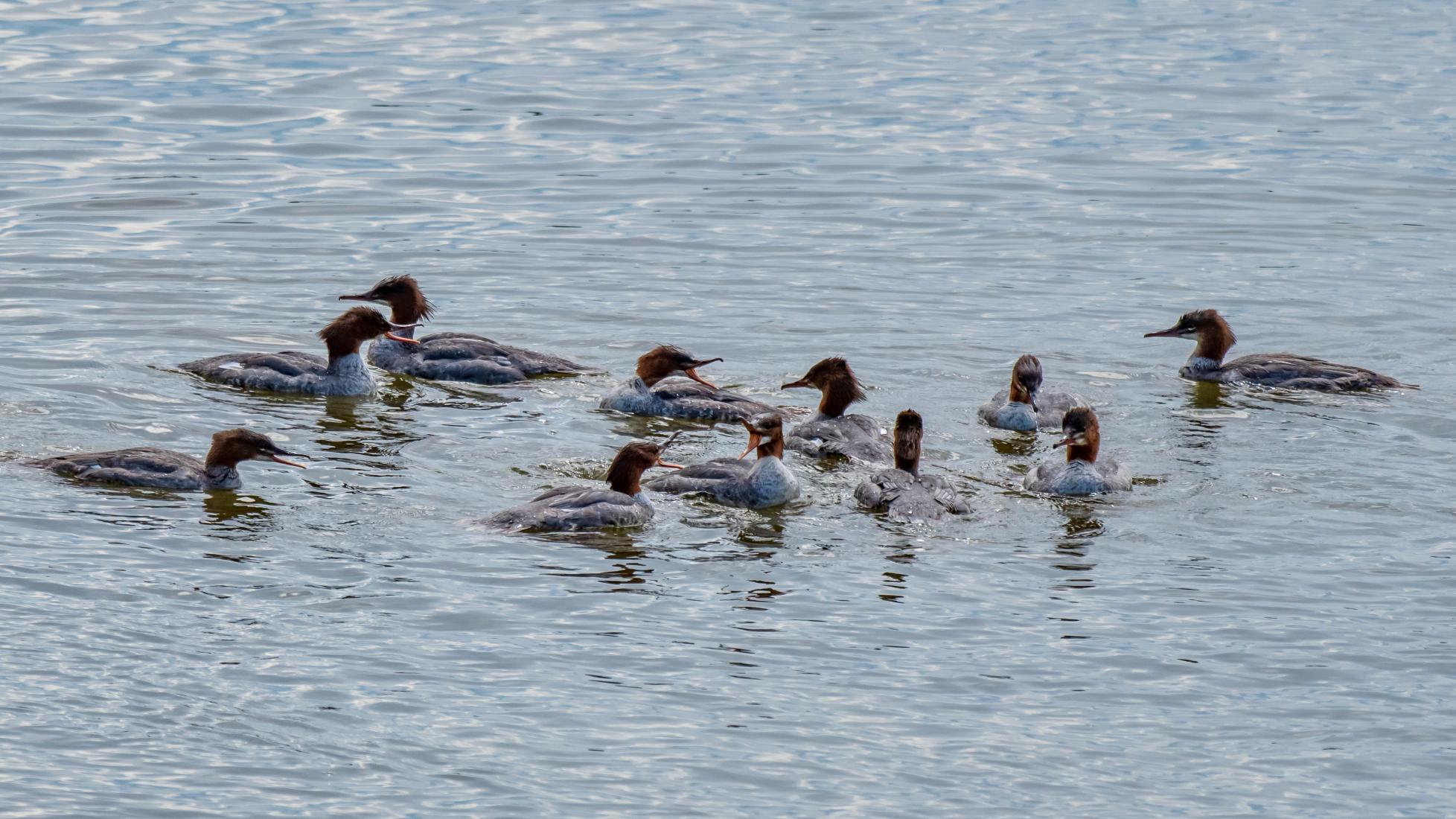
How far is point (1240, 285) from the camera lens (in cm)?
1988

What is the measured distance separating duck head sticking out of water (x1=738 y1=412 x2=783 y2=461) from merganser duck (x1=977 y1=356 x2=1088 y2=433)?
8.13 feet

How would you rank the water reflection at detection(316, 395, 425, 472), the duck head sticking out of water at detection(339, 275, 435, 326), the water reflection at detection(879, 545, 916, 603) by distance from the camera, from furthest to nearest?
the duck head sticking out of water at detection(339, 275, 435, 326) → the water reflection at detection(316, 395, 425, 472) → the water reflection at detection(879, 545, 916, 603)

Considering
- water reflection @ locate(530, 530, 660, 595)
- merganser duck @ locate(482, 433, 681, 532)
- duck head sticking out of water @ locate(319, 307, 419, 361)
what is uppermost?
duck head sticking out of water @ locate(319, 307, 419, 361)

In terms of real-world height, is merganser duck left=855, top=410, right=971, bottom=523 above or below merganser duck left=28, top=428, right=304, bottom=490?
below

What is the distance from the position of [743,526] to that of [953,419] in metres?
3.29

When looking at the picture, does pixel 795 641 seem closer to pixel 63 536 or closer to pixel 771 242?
pixel 63 536

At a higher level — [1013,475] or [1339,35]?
[1339,35]

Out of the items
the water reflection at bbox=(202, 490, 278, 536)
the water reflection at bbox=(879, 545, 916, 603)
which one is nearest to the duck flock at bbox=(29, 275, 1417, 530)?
the water reflection at bbox=(202, 490, 278, 536)

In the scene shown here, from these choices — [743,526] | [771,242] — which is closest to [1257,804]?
[743,526]

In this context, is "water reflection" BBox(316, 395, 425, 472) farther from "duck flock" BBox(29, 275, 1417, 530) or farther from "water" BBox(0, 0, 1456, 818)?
"duck flock" BBox(29, 275, 1417, 530)

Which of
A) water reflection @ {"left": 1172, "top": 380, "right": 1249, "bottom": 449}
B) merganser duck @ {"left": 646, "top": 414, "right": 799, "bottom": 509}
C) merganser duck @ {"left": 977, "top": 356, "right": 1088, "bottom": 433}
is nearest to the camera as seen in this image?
merganser duck @ {"left": 646, "top": 414, "right": 799, "bottom": 509}

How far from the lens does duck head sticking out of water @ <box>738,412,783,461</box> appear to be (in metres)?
13.0

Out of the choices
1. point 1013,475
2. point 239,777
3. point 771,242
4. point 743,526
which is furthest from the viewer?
point 771,242

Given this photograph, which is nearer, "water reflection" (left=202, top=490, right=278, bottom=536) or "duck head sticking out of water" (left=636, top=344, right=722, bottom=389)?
"water reflection" (left=202, top=490, right=278, bottom=536)
